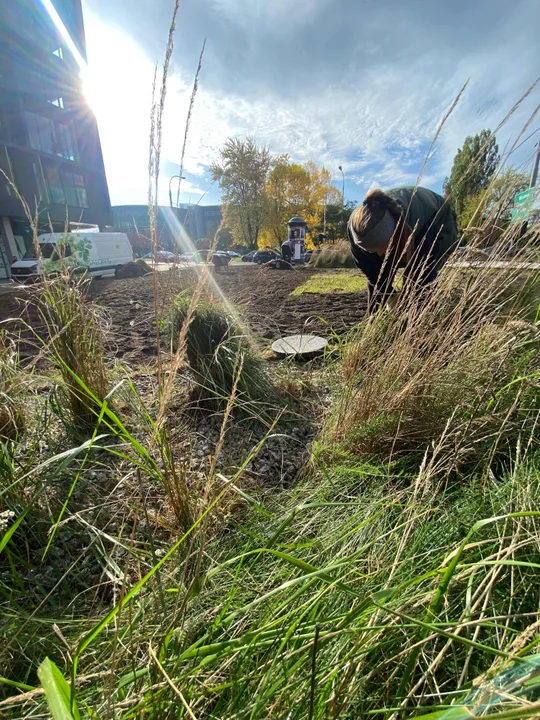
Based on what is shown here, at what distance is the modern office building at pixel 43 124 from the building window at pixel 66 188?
6cm

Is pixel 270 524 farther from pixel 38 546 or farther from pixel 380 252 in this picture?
pixel 380 252

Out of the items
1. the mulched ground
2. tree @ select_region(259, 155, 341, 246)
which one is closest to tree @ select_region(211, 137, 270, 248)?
tree @ select_region(259, 155, 341, 246)

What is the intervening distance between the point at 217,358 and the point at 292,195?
30414 millimetres

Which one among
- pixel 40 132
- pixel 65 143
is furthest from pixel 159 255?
pixel 65 143

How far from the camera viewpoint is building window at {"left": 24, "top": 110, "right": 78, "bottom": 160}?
58.0 ft

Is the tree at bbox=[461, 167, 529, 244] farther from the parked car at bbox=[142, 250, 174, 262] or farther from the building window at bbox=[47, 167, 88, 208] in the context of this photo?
the building window at bbox=[47, 167, 88, 208]

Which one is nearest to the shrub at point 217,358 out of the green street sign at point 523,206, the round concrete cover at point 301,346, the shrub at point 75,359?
the shrub at point 75,359

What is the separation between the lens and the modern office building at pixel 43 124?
1619cm

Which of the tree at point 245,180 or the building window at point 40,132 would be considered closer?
the building window at point 40,132

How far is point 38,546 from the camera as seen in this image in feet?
3.66

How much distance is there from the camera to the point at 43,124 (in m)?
18.5

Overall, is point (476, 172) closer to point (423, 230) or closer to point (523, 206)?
point (523, 206)

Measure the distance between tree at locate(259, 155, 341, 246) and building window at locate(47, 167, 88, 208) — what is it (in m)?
14.1

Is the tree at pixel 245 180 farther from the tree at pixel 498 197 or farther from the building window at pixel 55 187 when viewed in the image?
the tree at pixel 498 197
